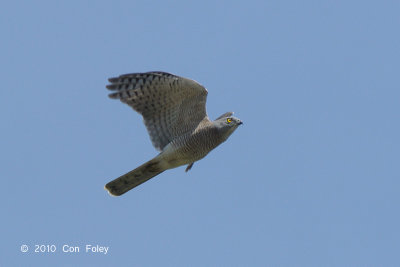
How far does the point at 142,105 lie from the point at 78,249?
2.82m

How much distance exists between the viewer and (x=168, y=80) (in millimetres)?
17938

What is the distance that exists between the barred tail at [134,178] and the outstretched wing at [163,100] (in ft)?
1.23

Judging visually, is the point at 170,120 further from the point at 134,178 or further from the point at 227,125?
the point at 134,178

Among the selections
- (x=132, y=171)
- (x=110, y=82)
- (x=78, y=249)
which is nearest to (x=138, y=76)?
(x=110, y=82)

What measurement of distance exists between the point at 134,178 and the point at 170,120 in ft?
3.97

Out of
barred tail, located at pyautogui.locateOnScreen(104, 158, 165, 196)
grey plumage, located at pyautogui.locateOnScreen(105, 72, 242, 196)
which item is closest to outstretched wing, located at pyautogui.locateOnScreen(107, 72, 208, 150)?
grey plumage, located at pyautogui.locateOnScreen(105, 72, 242, 196)

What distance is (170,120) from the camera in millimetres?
18344

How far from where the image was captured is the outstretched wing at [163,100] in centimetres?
1798

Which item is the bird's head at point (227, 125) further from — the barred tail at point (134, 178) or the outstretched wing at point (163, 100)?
the barred tail at point (134, 178)

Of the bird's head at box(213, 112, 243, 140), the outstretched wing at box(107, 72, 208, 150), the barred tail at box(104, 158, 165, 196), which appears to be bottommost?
the barred tail at box(104, 158, 165, 196)

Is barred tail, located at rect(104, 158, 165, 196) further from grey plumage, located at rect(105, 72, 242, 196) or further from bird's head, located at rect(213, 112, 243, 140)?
bird's head, located at rect(213, 112, 243, 140)

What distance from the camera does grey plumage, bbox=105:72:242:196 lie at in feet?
59.2

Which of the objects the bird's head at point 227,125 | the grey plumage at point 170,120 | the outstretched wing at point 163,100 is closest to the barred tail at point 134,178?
the grey plumage at point 170,120

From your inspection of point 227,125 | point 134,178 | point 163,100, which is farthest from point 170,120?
point 134,178
